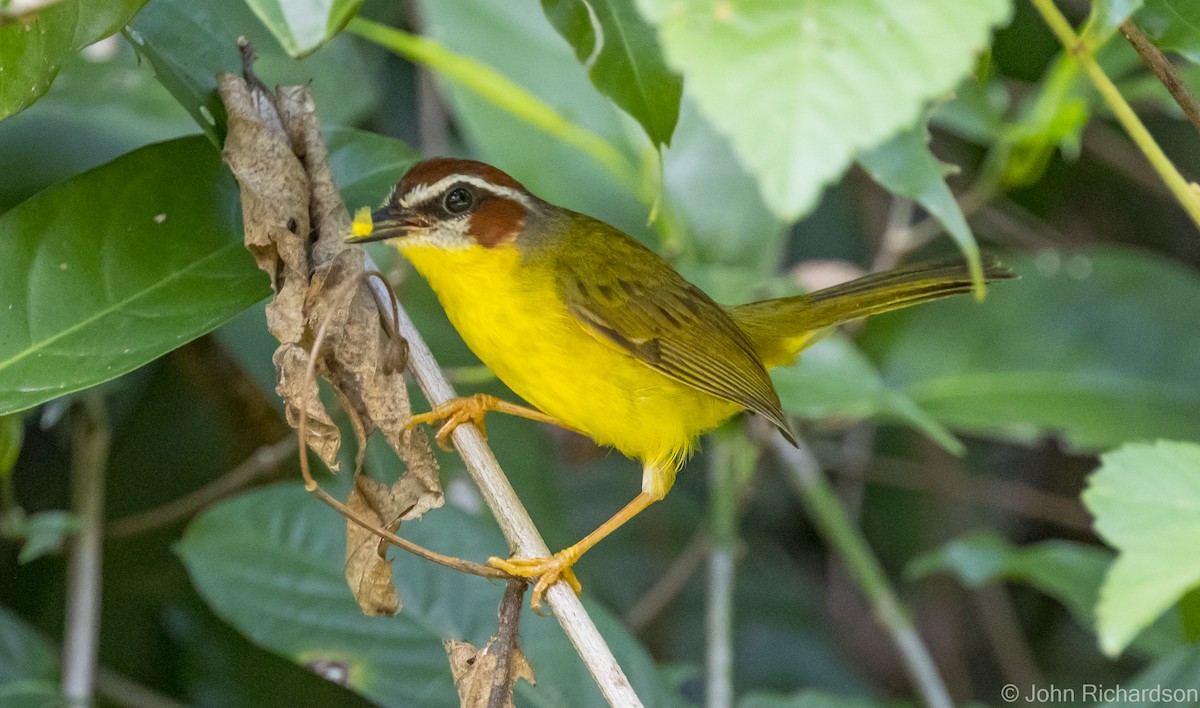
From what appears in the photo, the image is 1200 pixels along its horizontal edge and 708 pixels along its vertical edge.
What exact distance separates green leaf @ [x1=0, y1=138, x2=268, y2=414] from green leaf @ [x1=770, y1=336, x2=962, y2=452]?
1.49m

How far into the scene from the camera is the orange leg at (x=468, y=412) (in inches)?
75.8

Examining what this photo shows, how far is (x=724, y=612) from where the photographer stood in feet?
9.48

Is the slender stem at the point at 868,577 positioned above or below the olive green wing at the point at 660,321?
below

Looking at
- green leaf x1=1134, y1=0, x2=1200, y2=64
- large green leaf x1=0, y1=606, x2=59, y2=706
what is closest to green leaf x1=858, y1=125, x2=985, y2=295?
green leaf x1=1134, y1=0, x2=1200, y2=64

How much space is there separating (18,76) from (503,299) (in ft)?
3.71

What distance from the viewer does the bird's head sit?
2.09 m

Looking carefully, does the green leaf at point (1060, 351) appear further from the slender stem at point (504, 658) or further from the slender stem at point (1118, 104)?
the slender stem at point (504, 658)

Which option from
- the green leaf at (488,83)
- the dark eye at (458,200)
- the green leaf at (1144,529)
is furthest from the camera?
the green leaf at (488,83)

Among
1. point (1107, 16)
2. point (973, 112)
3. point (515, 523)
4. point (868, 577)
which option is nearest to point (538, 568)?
point (515, 523)

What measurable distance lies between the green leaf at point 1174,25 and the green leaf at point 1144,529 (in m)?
0.60

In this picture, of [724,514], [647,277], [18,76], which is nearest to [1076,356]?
[724,514]

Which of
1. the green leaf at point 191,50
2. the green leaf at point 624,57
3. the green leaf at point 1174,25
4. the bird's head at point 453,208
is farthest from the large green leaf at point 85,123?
the green leaf at point 1174,25

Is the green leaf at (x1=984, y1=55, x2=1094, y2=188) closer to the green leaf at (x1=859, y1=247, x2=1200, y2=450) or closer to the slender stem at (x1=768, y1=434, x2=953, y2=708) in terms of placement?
the green leaf at (x1=859, y1=247, x2=1200, y2=450)

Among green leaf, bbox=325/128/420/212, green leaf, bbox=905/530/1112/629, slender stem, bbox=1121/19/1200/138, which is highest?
slender stem, bbox=1121/19/1200/138
